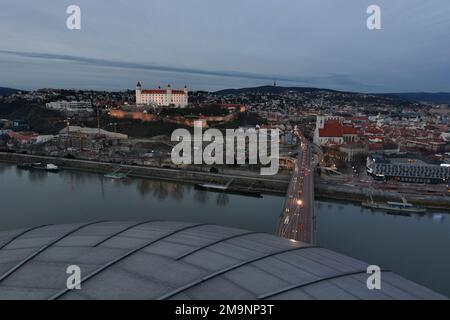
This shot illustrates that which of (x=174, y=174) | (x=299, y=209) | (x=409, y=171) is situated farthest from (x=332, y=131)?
(x=299, y=209)

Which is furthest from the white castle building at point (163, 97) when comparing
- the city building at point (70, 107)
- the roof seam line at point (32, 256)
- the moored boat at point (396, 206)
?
the roof seam line at point (32, 256)

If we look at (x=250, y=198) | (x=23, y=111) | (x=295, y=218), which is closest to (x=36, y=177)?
(x=250, y=198)

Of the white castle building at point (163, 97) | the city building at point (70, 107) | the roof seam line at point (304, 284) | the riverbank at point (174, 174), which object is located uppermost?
the white castle building at point (163, 97)

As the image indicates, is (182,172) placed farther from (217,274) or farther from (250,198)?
(217,274)

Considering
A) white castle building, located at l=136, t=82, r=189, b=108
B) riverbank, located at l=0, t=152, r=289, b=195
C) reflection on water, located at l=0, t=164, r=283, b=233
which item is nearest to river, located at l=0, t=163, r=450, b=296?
reflection on water, located at l=0, t=164, r=283, b=233

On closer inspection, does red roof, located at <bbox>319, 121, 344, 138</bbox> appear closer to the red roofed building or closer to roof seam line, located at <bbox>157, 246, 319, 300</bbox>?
the red roofed building

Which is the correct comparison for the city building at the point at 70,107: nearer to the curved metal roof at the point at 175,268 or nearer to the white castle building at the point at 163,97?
the white castle building at the point at 163,97

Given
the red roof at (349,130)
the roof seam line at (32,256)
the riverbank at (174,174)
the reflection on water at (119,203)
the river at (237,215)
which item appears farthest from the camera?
the red roof at (349,130)

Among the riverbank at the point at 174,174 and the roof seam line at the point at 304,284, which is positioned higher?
the roof seam line at the point at 304,284

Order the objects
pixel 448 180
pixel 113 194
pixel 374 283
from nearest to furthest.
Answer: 1. pixel 374 283
2. pixel 113 194
3. pixel 448 180
